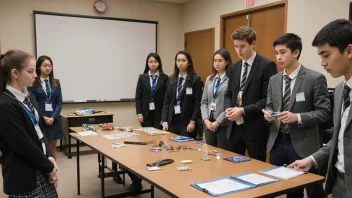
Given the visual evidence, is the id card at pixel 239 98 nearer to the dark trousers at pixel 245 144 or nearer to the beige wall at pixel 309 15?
the dark trousers at pixel 245 144

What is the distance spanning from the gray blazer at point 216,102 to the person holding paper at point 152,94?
90cm

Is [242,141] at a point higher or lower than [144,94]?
lower

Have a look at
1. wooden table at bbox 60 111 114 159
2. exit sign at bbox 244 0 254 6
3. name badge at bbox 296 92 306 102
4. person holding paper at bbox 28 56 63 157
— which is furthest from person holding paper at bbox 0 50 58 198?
exit sign at bbox 244 0 254 6

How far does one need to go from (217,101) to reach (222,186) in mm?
1428

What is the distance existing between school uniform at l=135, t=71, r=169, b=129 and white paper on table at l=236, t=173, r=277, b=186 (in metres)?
2.24

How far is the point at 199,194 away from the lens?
1.47 metres

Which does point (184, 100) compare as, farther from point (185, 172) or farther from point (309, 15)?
point (309, 15)

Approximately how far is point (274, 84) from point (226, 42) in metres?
3.21

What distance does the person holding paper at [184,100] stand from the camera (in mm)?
3361

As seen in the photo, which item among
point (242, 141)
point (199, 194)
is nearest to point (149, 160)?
point (199, 194)

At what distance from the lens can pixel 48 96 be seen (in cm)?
397

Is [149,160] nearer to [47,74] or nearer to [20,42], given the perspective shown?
[47,74]

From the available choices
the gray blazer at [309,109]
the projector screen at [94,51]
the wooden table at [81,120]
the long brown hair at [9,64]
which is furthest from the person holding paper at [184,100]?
the projector screen at [94,51]

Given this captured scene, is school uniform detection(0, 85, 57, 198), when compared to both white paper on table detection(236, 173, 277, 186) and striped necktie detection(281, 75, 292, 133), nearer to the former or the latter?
white paper on table detection(236, 173, 277, 186)
